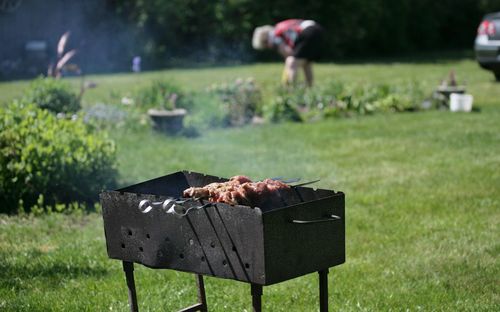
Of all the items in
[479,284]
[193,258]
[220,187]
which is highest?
[220,187]

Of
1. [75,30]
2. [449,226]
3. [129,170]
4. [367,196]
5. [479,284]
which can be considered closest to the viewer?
[479,284]

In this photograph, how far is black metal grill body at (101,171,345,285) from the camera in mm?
3732

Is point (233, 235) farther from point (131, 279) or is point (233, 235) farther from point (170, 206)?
point (131, 279)

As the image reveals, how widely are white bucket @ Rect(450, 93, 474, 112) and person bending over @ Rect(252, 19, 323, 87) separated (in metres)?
2.67

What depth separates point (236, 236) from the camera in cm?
377

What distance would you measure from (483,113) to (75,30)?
10093 mm

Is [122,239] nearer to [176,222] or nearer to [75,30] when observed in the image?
[176,222]

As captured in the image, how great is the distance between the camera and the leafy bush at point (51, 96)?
9.99 meters

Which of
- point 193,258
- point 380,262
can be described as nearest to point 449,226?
point 380,262

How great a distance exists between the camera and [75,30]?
18.7 meters

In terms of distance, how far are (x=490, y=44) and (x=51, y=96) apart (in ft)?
28.2

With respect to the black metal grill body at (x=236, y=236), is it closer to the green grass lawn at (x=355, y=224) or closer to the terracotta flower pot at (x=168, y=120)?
the green grass lawn at (x=355, y=224)

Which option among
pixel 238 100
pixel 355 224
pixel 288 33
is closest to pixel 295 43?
pixel 288 33

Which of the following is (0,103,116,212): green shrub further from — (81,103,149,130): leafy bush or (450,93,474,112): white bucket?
(450,93,474,112): white bucket
